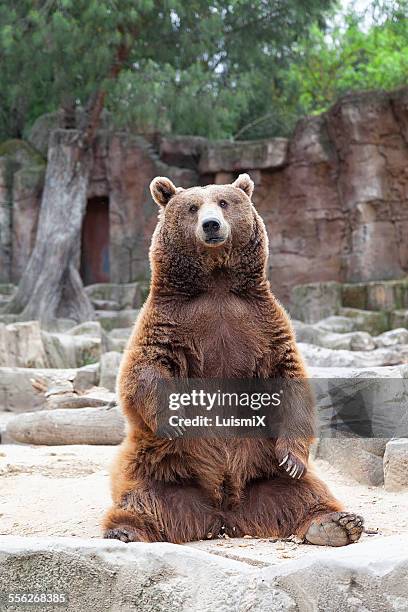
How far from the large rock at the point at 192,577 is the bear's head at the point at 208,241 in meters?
1.32

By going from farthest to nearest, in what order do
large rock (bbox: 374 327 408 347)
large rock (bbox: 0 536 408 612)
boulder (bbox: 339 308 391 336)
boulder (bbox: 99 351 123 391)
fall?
boulder (bbox: 339 308 391 336) → large rock (bbox: 374 327 408 347) → boulder (bbox: 99 351 123 391) → large rock (bbox: 0 536 408 612)

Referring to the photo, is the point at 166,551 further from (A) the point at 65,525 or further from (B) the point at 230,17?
(B) the point at 230,17

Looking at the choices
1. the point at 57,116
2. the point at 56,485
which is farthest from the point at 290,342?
the point at 57,116

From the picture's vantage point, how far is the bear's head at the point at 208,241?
11.6 feet

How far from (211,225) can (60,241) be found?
46.4ft

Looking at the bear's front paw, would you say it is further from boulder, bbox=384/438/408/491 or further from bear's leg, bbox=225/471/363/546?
boulder, bbox=384/438/408/491

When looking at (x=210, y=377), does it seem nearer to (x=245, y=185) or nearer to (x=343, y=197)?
(x=245, y=185)

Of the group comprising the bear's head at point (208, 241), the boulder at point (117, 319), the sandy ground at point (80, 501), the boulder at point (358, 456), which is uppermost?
the bear's head at point (208, 241)

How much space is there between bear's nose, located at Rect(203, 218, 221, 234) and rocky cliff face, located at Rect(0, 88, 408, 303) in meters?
14.2

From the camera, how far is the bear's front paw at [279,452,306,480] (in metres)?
3.41

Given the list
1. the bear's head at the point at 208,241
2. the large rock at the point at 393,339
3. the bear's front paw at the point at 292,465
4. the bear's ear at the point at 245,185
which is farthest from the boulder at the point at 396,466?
the large rock at the point at 393,339

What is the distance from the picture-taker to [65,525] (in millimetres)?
3855

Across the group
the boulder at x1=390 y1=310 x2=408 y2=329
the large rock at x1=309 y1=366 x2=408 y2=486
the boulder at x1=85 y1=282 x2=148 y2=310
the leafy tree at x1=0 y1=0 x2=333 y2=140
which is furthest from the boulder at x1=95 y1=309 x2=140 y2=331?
the large rock at x1=309 y1=366 x2=408 y2=486

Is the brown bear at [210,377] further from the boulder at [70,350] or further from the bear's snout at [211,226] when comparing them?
the boulder at [70,350]
